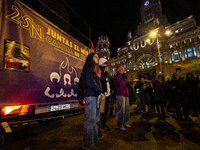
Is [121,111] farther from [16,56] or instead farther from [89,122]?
[16,56]

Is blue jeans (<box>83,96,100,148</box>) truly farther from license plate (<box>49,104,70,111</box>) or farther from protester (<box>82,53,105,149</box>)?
license plate (<box>49,104,70,111</box>)

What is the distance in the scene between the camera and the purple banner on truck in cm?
201

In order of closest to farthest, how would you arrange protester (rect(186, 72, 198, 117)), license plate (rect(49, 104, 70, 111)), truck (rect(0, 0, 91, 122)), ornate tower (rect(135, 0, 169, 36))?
truck (rect(0, 0, 91, 122))
license plate (rect(49, 104, 70, 111))
protester (rect(186, 72, 198, 117))
ornate tower (rect(135, 0, 169, 36))

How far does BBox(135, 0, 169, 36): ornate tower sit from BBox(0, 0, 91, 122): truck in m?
47.2

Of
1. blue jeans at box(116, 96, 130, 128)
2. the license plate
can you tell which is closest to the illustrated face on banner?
the license plate

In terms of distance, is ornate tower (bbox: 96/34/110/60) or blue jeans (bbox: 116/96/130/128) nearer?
blue jeans (bbox: 116/96/130/128)

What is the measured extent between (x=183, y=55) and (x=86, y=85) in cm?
3814

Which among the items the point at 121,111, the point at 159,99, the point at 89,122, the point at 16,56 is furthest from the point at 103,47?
the point at 89,122

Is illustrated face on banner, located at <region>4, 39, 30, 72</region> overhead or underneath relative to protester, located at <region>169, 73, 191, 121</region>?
overhead

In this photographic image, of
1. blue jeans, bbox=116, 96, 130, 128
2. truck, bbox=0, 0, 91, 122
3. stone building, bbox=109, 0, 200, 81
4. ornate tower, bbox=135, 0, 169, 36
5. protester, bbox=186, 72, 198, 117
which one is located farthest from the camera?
ornate tower, bbox=135, 0, 169, 36

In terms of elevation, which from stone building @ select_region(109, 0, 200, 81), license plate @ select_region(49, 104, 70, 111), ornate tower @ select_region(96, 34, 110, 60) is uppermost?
ornate tower @ select_region(96, 34, 110, 60)

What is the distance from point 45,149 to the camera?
2178 mm

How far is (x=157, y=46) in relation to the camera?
1448 inches

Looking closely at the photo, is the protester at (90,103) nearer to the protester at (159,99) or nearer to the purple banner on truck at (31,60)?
the purple banner on truck at (31,60)
